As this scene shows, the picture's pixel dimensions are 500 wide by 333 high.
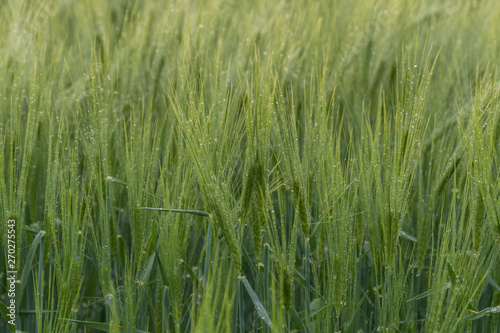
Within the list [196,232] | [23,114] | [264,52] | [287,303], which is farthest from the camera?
[264,52]

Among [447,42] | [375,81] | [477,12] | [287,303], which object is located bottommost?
[287,303]

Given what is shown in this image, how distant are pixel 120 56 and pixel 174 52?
124mm

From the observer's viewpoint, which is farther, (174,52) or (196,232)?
(174,52)

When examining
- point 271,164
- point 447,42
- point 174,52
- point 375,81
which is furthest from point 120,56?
A: point 447,42

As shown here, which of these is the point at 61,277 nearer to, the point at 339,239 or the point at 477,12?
the point at 339,239

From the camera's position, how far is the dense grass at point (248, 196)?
81 centimetres

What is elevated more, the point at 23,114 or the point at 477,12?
the point at 477,12

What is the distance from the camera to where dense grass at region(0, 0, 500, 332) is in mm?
811

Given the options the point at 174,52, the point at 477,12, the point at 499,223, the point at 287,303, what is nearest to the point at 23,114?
the point at 174,52

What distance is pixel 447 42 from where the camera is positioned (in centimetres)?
156

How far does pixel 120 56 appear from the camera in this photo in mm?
1301

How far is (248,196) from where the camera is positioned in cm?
84

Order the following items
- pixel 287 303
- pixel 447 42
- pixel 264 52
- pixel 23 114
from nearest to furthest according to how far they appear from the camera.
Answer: pixel 287 303 < pixel 23 114 < pixel 264 52 < pixel 447 42

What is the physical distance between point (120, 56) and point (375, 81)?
58 centimetres
